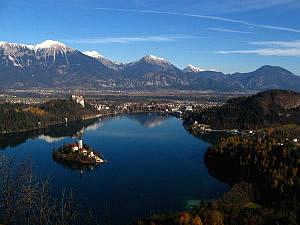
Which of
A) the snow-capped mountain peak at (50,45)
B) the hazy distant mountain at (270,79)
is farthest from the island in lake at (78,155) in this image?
the hazy distant mountain at (270,79)

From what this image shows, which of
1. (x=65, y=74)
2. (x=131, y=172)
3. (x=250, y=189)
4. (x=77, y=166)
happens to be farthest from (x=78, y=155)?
(x=65, y=74)

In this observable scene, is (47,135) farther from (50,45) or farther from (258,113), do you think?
(50,45)

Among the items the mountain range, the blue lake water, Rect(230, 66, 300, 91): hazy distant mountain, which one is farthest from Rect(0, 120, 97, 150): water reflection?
Rect(230, 66, 300, 91): hazy distant mountain

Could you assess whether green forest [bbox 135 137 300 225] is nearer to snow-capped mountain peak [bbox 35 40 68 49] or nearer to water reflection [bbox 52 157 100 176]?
water reflection [bbox 52 157 100 176]

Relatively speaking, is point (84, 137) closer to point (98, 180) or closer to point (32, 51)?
point (98, 180)

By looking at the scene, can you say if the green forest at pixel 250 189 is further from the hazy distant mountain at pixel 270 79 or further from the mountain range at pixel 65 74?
the hazy distant mountain at pixel 270 79

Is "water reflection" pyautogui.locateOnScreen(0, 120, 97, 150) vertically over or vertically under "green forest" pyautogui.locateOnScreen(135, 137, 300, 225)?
under

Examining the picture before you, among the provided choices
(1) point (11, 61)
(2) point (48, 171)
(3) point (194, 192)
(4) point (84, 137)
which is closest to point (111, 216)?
(3) point (194, 192)
